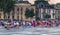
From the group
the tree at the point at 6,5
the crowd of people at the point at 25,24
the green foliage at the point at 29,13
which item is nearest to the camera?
the crowd of people at the point at 25,24

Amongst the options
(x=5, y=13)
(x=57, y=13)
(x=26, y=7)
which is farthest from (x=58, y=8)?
(x=5, y=13)

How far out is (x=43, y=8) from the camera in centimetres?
4828

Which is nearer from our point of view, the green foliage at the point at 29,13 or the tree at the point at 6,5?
the tree at the point at 6,5

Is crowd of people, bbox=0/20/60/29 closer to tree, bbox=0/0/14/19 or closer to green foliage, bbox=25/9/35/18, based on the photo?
tree, bbox=0/0/14/19

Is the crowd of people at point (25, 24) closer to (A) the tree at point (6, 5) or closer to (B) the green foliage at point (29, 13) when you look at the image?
(A) the tree at point (6, 5)

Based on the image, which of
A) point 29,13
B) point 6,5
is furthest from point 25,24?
point 29,13

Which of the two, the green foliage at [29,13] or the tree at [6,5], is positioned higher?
the tree at [6,5]

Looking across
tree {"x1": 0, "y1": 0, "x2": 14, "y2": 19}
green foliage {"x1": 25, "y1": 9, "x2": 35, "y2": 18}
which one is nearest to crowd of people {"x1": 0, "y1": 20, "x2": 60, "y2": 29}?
tree {"x1": 0, "y1": 0, "x2": 14, "y2": 19}

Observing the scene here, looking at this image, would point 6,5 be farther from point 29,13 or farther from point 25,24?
point 25,24

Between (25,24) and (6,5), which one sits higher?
(6,5)

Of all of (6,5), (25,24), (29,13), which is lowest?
(25,24)

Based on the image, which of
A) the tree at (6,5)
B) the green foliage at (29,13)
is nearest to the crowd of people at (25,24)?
the tree at (6,5)

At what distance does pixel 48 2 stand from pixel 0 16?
8.53 m

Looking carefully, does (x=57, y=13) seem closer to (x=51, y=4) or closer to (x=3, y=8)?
(x=51, y=4)
